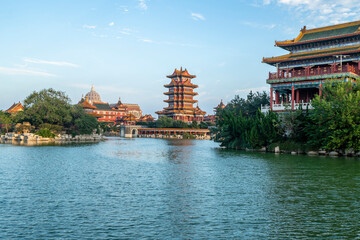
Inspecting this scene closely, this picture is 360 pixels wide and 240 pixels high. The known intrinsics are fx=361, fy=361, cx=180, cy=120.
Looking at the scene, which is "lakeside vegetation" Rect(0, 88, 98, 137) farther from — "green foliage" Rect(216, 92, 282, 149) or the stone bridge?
the stone bridge

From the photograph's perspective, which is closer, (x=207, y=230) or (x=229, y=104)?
(x=207, y=230)

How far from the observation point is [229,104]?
4953 cm

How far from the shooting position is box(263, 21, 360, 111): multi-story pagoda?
36.2m

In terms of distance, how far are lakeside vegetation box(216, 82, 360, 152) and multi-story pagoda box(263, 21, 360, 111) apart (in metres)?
1.73

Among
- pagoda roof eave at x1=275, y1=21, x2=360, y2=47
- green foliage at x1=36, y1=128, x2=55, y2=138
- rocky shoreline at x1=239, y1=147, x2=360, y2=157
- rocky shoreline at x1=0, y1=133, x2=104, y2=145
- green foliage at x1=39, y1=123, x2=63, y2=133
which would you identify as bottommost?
rocky shoreline at x1=239, y1=147, x2=360, y2=157

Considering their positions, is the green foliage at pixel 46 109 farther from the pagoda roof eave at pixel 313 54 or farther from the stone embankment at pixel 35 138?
the pagoda roof eave at pixel 313 54

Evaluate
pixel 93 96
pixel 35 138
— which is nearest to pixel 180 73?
pixel 35 138

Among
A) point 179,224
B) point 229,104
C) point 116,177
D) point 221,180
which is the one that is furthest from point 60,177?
point 229,104

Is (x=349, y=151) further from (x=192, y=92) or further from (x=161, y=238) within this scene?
(x=192, y=92)

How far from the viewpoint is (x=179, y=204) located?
12.2 meters

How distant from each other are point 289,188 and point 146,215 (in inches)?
281

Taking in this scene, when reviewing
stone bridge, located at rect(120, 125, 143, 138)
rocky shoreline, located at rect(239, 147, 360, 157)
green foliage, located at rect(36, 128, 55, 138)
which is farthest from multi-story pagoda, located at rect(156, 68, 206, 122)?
rocky shoreline, located at rect(239, 147, 360, 157)

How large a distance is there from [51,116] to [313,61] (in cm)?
4007

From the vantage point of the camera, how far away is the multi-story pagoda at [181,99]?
342 feet
